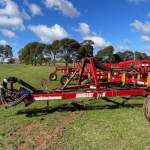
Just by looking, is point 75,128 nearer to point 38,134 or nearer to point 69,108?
point 38,134

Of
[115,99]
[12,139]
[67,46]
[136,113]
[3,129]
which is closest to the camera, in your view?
[12,139]

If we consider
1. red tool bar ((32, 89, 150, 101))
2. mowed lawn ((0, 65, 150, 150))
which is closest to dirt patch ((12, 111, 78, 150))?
mowed lawn ((0, 65, 150, 150))

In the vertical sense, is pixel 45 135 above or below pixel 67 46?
below

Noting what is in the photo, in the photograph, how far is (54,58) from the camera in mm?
94938

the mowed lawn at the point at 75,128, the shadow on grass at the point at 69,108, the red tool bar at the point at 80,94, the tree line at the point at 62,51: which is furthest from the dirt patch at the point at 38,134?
the tree line at the point at 62,51

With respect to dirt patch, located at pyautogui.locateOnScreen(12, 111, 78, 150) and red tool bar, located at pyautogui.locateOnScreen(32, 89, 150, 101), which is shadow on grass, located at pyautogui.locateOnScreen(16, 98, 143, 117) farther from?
dirt patch, located at pyautogui.locateOnScreen(12, 111, 78, 150)

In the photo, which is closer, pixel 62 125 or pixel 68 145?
pixel 68 145

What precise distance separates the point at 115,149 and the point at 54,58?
88.9 meters

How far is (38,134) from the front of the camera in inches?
301

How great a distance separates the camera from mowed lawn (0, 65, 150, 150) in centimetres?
677

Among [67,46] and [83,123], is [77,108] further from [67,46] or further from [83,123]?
[67,46]

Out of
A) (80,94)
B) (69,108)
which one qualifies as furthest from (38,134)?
(69,108)

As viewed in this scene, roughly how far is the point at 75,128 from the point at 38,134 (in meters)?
0.93

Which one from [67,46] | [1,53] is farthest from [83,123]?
[1,53]
